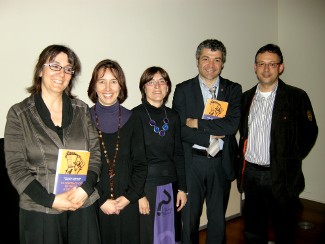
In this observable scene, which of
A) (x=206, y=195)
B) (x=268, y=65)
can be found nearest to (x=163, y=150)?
(x=206, y=195)

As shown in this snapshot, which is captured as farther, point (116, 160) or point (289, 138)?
point (289, 138)

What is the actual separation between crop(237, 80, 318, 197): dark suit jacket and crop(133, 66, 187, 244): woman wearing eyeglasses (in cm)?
89

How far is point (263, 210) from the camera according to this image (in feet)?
9.04

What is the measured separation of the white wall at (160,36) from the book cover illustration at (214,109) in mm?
903

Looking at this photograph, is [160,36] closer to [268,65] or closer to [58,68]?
[268,65]

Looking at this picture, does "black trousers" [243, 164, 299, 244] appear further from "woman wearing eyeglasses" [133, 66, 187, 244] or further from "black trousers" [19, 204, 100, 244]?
"black trousers" [19, 204, 100, 244]

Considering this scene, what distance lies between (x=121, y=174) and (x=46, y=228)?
595 mm

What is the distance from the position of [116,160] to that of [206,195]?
1.12m

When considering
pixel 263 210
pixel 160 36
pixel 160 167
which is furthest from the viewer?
pixel 160 36

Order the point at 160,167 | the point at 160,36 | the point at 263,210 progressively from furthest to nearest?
the point at 160,36 < the point at 263,210 < the point at 160,167

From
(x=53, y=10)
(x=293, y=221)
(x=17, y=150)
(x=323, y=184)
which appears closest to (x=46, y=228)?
(x=17, y=150)

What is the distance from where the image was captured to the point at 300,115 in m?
2.68

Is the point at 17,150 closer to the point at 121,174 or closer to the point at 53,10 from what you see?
the point at 121,174

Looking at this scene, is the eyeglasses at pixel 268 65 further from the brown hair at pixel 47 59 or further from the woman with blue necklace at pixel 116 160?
the brown hair at pixel 47 59
